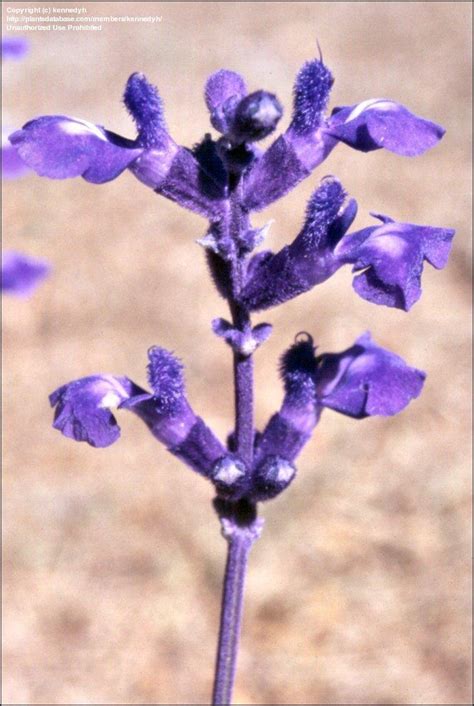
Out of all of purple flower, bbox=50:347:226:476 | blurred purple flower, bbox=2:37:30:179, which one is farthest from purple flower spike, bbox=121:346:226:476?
blurred purple flower, bbox=2:37:30:179

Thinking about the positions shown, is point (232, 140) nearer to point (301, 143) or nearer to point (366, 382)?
point (301, 143)

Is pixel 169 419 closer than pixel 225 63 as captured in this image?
Yes

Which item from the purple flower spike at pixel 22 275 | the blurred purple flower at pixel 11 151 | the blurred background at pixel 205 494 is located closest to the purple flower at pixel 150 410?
the blurred purple flower at pixel 11 151

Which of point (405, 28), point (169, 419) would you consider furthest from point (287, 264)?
point (405, 28)

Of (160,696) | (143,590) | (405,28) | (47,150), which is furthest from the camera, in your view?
(405,28)

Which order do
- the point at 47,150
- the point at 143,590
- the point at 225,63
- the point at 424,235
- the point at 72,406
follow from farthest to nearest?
the point at 225,63 → the point at 143,590 → the point at 72,406 → the point at 424,235 → the point at 47,150

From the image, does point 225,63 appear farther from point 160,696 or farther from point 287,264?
point 287,264

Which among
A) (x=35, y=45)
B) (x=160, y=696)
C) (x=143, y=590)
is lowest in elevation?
(x=160, y=696)

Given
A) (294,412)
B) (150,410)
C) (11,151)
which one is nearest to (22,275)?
(11,151)
